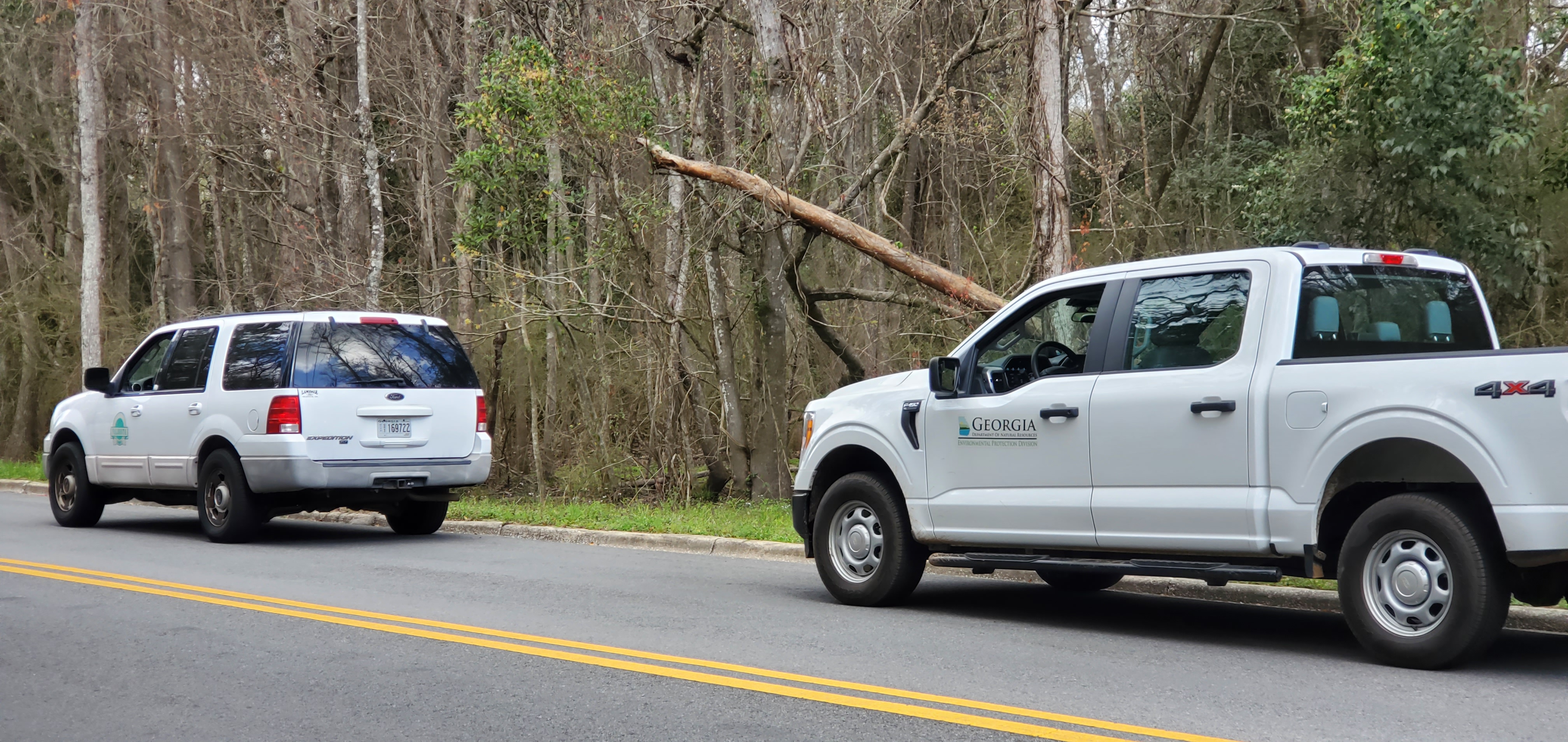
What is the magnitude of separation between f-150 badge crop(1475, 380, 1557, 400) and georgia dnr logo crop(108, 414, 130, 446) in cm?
1217

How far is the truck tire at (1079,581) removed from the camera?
30.6ft

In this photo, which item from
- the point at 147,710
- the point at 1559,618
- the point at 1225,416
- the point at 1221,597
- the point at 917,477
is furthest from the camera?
the point at 1221,597

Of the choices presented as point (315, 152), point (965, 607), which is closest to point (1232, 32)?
point (315, 152)

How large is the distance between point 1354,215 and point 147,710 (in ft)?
47.2

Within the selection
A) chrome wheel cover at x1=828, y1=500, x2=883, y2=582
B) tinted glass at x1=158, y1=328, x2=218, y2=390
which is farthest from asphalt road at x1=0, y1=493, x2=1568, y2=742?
tinted glass at x1=158, y1=328, x2=218, y2=390

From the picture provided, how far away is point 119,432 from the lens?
13.8 m

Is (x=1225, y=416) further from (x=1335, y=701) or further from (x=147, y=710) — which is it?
(x=147, y=710)

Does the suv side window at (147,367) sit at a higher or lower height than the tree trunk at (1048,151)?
lower

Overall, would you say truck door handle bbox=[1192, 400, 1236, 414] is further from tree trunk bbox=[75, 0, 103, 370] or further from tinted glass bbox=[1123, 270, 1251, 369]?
tree trunk bbox=[75, 0, 103, 370]

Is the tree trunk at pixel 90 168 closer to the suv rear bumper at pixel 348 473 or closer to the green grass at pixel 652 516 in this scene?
the green grass at pixel 652 516

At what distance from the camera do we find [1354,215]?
1628cm

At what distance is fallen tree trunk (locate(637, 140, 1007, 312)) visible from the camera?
13445 millimetres

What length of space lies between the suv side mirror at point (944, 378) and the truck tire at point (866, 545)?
0.75 meters

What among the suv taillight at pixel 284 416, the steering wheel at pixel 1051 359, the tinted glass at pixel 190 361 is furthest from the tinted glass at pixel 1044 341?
the tinted glass at pixel 190 361
